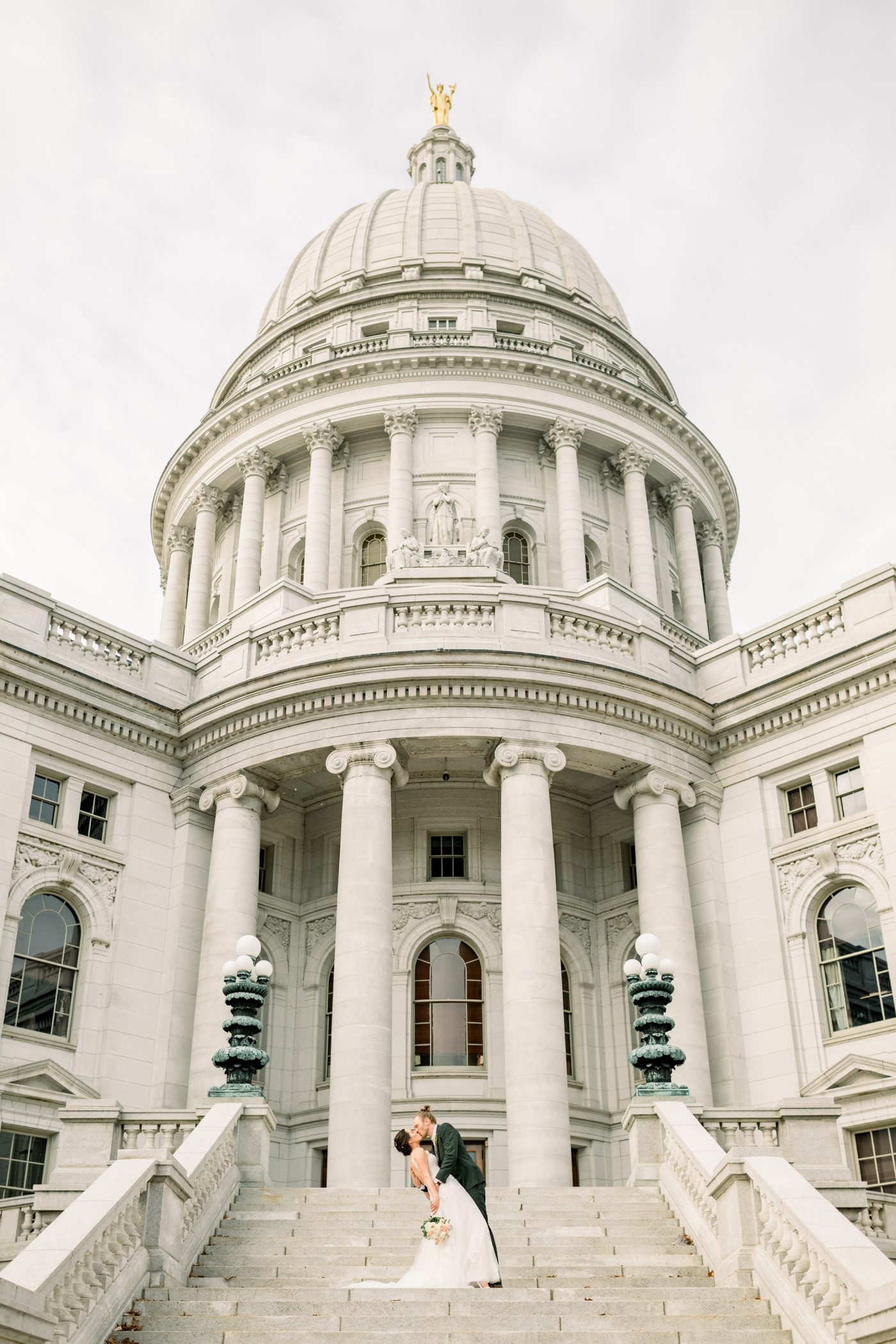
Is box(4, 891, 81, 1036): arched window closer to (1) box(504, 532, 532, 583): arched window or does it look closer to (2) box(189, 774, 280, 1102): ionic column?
(2) box(189, 774, 280, 1102): ionic column

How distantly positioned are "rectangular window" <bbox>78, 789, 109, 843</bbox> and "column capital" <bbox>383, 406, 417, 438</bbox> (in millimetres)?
19081

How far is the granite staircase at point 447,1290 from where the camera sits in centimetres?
1243

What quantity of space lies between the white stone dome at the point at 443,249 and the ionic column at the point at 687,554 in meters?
9.93

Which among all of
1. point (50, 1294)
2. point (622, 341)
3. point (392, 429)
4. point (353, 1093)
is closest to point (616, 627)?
point (353, 1093)

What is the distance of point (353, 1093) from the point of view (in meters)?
24.3

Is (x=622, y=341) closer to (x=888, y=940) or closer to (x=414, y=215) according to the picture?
(x=414, y=215)

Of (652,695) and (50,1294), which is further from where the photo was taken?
(652,695)

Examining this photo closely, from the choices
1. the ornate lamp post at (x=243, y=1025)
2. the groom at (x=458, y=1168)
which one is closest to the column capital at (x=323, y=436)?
the ornate lamp post at (x=243, y=1025)

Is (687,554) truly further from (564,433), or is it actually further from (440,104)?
(440,104)

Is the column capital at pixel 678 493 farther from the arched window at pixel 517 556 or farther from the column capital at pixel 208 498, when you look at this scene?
the column capital at pixel 208 498

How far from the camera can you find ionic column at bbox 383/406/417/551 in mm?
42500

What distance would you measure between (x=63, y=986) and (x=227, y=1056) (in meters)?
Answer: 8.27

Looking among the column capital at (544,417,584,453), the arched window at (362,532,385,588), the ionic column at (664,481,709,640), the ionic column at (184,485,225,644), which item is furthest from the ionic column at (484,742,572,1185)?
the ionic column at (184,485,225,644)

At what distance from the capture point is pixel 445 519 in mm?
40750
